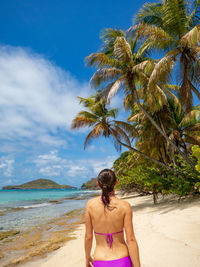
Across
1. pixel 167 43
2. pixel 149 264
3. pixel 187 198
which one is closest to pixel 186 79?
pixel 167 43

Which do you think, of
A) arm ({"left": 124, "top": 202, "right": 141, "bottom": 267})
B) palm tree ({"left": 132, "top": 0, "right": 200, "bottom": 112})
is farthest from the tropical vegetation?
arm ({"left": 124, "top": 202, "right": 141, "bottom": 267})

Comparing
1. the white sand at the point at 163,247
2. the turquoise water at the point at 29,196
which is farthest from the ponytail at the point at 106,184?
the turquoise water at the point at 29,196

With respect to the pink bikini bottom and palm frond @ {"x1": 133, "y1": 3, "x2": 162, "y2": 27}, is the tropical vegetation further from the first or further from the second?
the pink bikini bottom

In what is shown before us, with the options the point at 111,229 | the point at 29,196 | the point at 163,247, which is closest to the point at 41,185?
the point at 29,196

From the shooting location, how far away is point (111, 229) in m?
1.91

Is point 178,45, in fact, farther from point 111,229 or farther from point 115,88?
point 111,229

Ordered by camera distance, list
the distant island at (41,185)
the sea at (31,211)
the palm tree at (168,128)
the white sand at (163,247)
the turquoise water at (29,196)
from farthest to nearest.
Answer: the distant island at (41,185), the turquoise water at (29,196), the palm tree at (168,128), the sea at (31,211), the white sand at (163,247)

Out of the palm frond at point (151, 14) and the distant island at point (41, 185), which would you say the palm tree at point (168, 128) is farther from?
the distant island at point (41, 185)

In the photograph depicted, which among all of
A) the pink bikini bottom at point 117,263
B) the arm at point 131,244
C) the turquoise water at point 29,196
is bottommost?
the pink bikini bottom at point 117,263

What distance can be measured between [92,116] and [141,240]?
9.52 m

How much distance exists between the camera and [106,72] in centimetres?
1115

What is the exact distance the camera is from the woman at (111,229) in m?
1.88

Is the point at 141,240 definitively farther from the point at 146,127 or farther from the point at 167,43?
the point at 146,127

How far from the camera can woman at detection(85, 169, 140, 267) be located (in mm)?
1875
